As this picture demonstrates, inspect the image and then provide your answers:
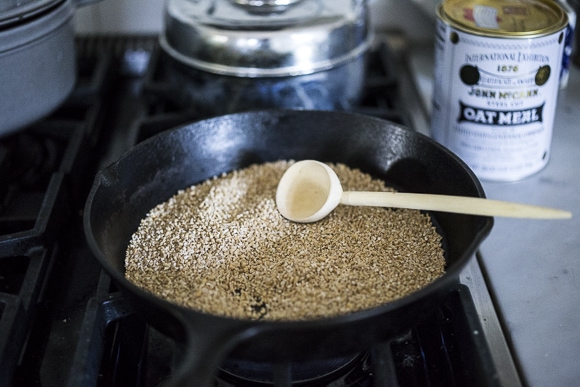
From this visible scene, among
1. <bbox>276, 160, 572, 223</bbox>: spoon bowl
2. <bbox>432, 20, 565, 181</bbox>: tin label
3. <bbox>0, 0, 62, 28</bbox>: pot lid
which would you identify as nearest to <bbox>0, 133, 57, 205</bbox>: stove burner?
<bbox>0, 0, 62, 28</bbox>: pot lid

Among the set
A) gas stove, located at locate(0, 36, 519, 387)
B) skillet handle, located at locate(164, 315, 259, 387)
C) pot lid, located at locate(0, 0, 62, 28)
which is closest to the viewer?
skillet handle, located at locate(164, 315, 259, 387)

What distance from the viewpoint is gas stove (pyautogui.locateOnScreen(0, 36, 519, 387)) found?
52cm

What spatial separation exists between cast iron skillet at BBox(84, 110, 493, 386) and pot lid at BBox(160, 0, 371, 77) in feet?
0.24

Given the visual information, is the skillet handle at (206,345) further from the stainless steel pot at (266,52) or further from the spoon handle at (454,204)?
the stainless steel pot at (266,52)

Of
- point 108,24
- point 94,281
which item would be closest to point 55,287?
point 94,281

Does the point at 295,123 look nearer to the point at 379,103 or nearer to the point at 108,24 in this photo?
the point at 379,103

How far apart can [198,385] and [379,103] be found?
2.07 ft

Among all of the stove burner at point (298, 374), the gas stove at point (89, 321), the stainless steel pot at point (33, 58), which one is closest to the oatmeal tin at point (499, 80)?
the gas stove at point (89, 321)

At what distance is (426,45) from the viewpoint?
3.66 ft

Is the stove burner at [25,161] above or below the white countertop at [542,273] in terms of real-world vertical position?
above

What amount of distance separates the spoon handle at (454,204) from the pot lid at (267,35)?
0.21 m

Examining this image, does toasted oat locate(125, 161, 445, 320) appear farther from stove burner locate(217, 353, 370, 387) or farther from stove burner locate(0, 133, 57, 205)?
stove burner locate(0, 133, 57, 205)

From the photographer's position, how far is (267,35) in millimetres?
766

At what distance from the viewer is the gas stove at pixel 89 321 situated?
1.71ft
